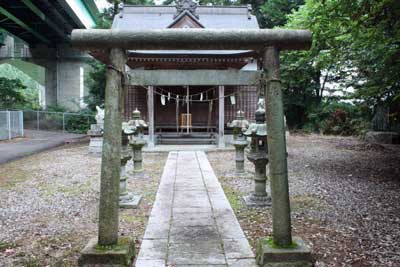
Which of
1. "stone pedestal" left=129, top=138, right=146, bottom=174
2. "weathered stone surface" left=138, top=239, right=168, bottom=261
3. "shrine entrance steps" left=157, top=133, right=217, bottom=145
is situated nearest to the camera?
"weathered stone surface" left=138, top=239, right=168, bottom=261

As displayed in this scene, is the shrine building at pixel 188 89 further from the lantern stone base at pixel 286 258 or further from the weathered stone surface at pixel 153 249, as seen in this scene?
the lantern stone base at pixel 286 258

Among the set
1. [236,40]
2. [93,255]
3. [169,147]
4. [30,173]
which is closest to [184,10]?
[169,147]

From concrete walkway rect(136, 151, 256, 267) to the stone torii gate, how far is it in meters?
0.37

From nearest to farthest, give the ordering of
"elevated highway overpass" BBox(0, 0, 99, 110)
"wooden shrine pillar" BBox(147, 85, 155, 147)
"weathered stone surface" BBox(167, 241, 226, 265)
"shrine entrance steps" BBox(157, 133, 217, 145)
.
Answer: "weathered stone surface" BBox(167, 241, 226, 265) → "wooden shrine pillar" BBox(147, 85, 155, 147) → "shrine entrance steps" BBox(157, 133, 217, 145) → "elevated highway overpass" BBox(0, 0, 99, 110)

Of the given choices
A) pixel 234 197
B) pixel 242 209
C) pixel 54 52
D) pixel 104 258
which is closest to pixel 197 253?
pixel 104 258

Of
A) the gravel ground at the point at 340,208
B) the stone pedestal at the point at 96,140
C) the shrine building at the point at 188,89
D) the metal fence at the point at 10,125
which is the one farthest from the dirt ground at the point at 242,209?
the metal fence at the point at 10,125

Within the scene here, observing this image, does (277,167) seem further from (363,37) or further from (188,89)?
(188,89)

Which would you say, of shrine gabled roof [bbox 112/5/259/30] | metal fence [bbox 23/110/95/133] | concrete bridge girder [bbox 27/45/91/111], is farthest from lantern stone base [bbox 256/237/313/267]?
concrete bridge girder [bbox 27/45/91/111]

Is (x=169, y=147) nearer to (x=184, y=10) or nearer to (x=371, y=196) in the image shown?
(x=184, y=10)

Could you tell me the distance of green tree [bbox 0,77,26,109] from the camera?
77.5ft

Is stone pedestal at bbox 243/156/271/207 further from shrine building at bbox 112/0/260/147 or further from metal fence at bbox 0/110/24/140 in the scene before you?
metal fence at bbox 0/110/24/140

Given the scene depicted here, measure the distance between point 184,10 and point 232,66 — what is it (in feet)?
11.1

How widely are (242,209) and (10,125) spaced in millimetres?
16583

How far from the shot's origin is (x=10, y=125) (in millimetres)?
18562
